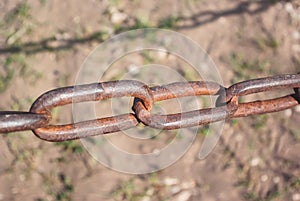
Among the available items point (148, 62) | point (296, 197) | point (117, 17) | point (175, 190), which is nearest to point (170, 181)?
point (175, 190)

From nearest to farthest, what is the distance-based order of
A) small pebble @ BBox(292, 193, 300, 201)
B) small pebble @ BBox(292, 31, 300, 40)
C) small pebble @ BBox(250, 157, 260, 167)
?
1. small pebble @ BBox(292, 193, 300, 201)
2. small pebble @ BBox(250, 157, 260, 167)
3. small pebble @ BBox(292, 31, 300, 40)

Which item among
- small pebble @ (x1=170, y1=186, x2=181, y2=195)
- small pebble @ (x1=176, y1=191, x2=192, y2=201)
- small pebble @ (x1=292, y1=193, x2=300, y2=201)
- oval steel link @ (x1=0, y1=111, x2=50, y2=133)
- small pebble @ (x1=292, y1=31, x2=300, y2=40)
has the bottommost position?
oval steel link @ (x1=0, y1=111, x2=50, y2=133)

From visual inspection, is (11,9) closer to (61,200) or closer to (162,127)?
(61,200)

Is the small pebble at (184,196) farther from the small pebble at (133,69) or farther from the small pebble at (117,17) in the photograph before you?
the small pebble at (117,17)

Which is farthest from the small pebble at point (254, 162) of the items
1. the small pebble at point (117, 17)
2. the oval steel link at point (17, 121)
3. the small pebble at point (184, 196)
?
the oval steel link at point (17, 121)

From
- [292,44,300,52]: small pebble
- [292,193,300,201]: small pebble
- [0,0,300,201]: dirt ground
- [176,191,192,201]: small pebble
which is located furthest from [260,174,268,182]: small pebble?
[292,44,300,52]: small pebble

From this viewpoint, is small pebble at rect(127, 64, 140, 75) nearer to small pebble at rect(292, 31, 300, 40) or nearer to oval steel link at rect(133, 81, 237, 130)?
small pebble at rect(292, 31, 300, 40)

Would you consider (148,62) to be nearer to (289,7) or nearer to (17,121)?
(289,7)
